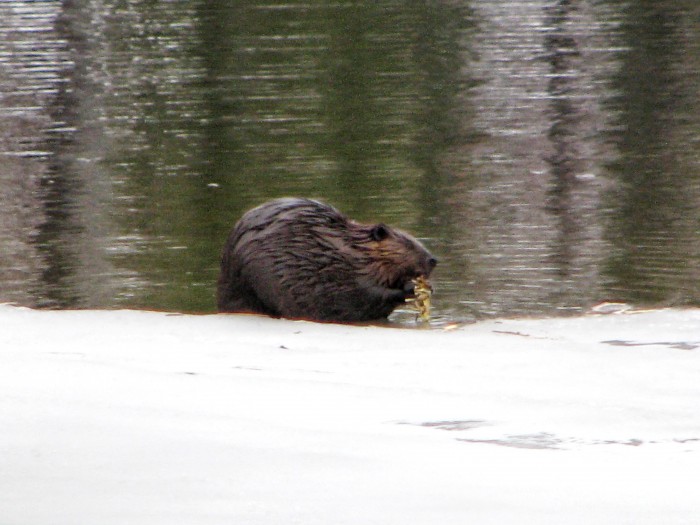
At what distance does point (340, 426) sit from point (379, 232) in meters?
2.39

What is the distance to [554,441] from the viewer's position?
360 centimetres

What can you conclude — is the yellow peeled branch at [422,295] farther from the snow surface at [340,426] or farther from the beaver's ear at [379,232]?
the snow surface at [340,426]

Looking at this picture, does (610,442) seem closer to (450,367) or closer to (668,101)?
(450,367)

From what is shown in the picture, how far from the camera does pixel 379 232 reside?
19.5ft

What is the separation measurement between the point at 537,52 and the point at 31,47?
577 centimetres

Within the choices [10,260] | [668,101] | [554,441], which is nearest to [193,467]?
[554,441]

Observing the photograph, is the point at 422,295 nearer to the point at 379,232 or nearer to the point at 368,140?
the point at 379,232

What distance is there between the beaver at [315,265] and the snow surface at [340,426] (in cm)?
39

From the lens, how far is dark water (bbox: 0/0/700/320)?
7.66 metres

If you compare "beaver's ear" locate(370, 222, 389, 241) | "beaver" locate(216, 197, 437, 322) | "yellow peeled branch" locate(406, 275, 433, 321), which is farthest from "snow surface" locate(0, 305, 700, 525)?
"beaver's ear" locate(370, 222, 389, 241)

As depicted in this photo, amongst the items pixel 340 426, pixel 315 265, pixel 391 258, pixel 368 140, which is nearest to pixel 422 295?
pixel 391 258

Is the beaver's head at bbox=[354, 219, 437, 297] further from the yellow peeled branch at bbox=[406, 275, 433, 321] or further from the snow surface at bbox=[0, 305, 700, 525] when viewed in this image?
the snow surface at bbox=[0, 305, 700, 525]

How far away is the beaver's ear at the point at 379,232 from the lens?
19.5ft

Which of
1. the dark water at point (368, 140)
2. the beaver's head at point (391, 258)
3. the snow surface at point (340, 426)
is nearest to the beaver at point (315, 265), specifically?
the beaver's head at point (391, 258)
